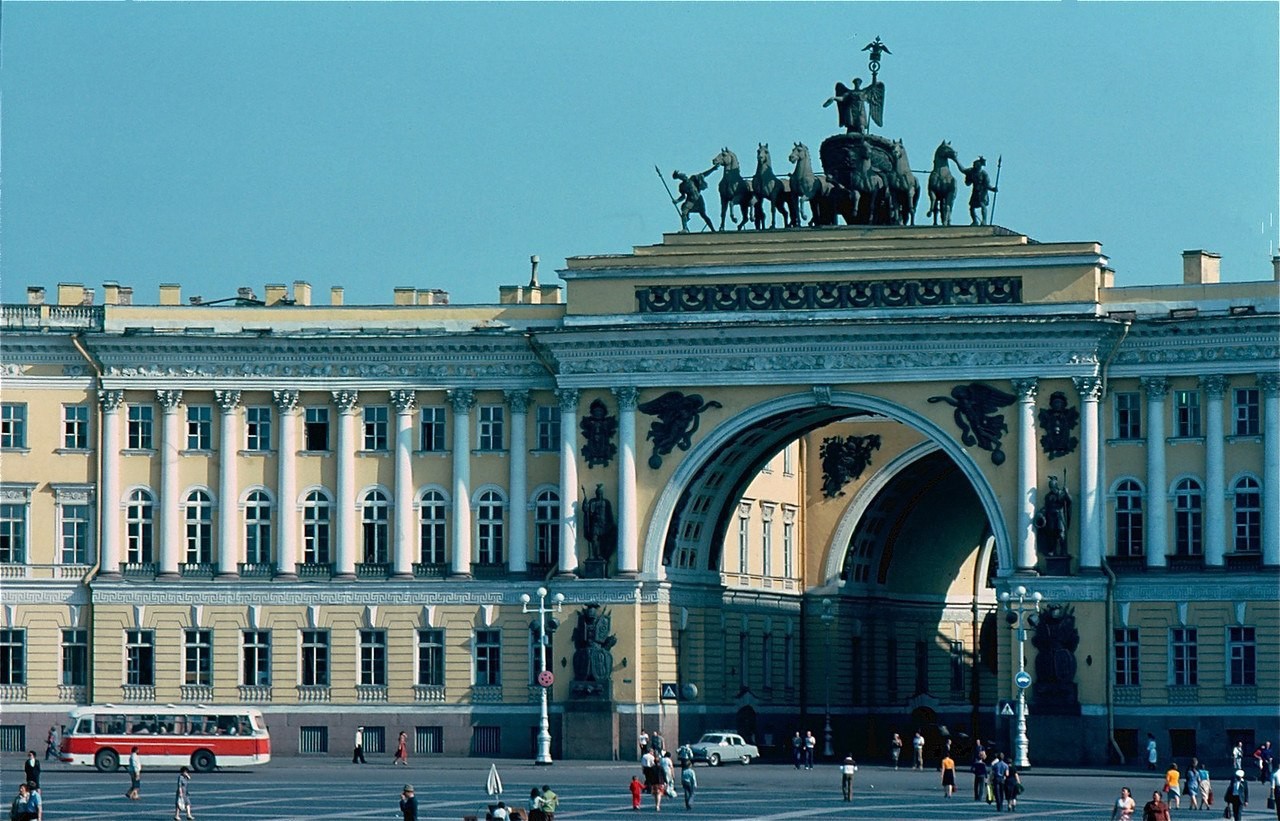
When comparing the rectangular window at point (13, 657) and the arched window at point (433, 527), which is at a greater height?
the arched window at point (433, 527)

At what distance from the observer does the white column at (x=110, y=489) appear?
10588 cm

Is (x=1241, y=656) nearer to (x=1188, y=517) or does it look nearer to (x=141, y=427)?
(x=1188, y=517)

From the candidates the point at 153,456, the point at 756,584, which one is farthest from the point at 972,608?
the point at 153,456

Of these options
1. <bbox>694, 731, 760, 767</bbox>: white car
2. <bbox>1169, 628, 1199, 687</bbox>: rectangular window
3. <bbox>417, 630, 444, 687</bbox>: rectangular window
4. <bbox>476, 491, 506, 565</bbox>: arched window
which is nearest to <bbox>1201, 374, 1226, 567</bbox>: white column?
<bbox>1169, 628, 1199, 687</bbox>: rectangular window

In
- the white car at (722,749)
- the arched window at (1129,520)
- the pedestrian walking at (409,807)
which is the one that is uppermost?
the arched window at (1129,520)

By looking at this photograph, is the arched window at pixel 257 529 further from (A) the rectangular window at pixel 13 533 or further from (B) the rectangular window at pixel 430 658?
(A) the rectangular window at pixel 13 533

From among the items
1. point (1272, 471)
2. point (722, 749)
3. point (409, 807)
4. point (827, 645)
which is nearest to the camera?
point (409, 807)

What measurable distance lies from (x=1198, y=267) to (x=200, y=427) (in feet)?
106

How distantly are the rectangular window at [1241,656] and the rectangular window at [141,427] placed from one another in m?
34.9

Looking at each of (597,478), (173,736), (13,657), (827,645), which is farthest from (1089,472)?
(13,657)

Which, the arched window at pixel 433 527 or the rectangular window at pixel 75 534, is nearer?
the arched window at pixel 433 527

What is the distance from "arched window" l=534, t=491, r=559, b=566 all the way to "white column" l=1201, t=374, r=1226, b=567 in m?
20.7

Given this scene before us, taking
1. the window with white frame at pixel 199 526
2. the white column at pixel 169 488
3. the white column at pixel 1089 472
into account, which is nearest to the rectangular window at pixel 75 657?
the white column at pixel 169 488

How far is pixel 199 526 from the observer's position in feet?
349
